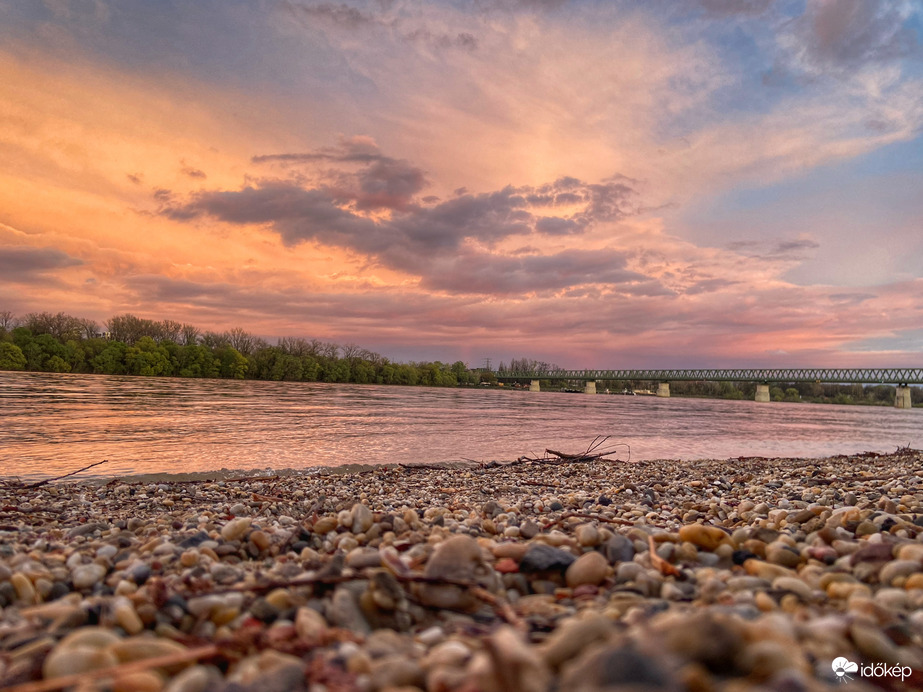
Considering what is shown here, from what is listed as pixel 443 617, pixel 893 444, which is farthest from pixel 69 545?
pixel 893 444

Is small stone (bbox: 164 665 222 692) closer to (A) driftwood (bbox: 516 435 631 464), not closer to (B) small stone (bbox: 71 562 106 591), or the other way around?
(B) small stone (bbox: 71 562 106 591)

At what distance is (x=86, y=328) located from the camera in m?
70.0

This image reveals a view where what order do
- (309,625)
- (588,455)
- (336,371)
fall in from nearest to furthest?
1. (309,625)
2. (588,455)
3. (336,371)

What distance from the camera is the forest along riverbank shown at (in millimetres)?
1177

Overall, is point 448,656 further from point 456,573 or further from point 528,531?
point 528,531

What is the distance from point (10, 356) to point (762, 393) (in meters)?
115

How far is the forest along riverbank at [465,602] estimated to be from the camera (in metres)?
1.18

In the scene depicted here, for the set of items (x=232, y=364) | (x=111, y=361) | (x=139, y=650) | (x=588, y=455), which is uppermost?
(x=111, y=361)

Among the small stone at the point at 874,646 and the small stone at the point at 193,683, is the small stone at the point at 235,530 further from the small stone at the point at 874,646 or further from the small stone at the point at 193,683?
the small stone at the point at 874,646

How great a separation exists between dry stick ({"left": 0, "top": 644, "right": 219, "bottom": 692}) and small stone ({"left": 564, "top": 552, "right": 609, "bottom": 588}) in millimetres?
1526

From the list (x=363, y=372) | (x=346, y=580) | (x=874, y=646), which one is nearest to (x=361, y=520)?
(x=346, y=580)

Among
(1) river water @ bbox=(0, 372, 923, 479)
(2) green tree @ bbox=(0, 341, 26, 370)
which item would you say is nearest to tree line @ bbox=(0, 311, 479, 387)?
(2) green tree @ bbox=(0, 341, 26, 370)

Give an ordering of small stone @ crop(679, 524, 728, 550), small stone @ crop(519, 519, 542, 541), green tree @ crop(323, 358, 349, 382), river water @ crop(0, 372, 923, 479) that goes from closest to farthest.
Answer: small stone @ crop(679, 524, 728, 550) → small stone @ crop(519, 519, 542, 541) → river water @ crop(0, 372, 923, 479) → green tree @ crop(323, 358, 349, 382)

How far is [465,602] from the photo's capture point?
1.98 metres
